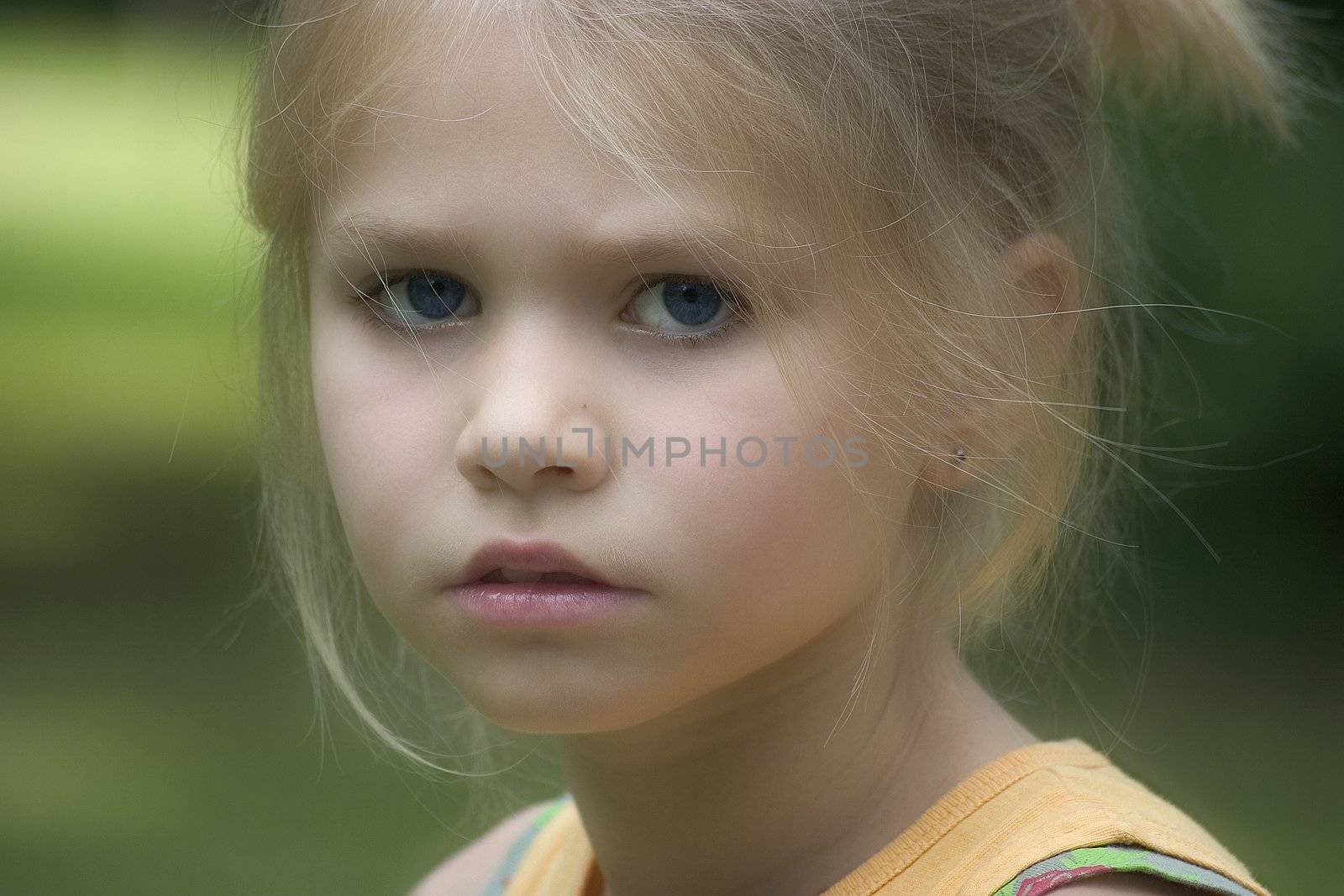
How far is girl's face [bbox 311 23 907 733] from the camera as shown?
2.42ft

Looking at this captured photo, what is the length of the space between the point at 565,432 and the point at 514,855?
55 centimetres

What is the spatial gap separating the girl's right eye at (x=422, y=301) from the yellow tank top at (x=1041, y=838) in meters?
0.40

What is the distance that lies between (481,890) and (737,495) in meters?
0.55

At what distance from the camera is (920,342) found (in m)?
0.82

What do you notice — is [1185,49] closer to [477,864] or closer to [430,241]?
[430,241]

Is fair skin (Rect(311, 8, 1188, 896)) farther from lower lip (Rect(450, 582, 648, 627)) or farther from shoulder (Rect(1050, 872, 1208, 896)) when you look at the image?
shoulder (Rect(1050, 872, 1208, 896))

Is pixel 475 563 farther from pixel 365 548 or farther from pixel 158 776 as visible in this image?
pixel 158 776

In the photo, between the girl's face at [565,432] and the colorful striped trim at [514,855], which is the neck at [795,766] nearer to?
the girl's face at [565,432]

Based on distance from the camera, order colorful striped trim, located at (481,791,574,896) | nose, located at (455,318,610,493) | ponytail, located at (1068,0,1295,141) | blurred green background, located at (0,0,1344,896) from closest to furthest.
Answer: nose, located at (455,318,610,493), ponytail, located at (1068,0,1295,141), colorful striped trim, located at (481,791,574,896), blurred green background, located at (0,0,1344,896)

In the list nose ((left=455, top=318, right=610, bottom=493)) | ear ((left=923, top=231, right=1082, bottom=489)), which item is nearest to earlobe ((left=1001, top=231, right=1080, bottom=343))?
ear ((left=923, top=231, right=1082, bottom=489))

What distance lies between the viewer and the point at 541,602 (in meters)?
0.76

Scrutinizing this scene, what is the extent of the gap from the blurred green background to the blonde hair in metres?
1.08

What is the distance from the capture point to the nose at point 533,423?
72 centimetres

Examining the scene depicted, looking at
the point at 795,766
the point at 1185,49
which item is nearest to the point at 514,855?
the point at 795,766
